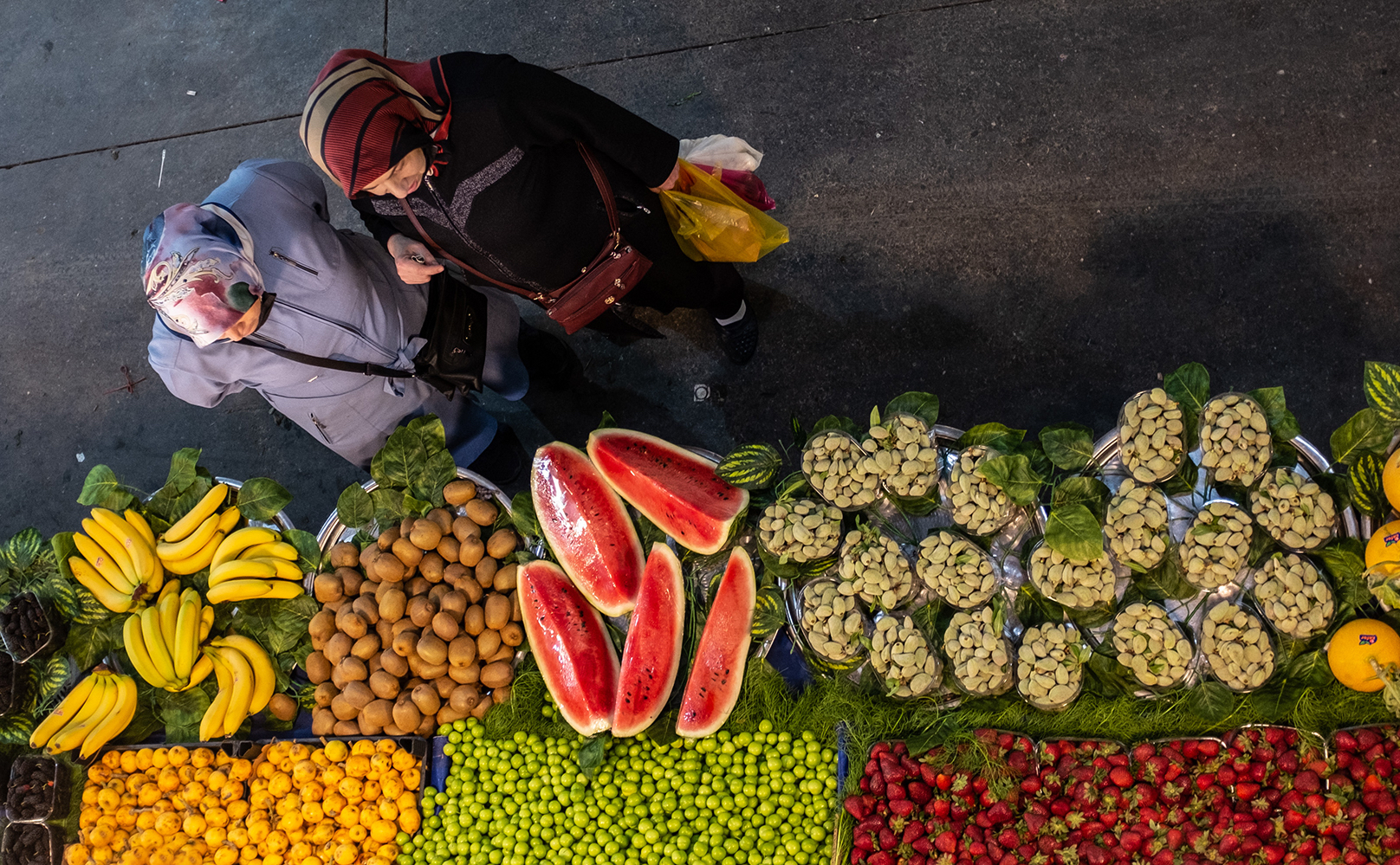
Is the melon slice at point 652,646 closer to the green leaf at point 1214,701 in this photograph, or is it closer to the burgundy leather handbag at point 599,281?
the burgundy leather handbag at point 599,281

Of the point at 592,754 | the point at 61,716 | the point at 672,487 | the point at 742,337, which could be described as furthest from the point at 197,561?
the point at 742,337

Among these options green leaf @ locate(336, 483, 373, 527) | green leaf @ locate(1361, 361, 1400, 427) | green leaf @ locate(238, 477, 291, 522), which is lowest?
green leaf @ locate(238, 477, 291, 522)

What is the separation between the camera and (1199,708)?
1.90m

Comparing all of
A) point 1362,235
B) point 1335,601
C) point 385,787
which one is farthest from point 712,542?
point 1362,235

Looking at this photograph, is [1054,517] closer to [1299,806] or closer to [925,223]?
[1299,806]

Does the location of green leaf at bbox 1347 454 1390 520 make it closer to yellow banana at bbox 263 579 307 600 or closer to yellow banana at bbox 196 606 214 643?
yellow banana at bbox 263 579 307 600

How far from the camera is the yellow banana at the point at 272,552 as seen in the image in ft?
8.08

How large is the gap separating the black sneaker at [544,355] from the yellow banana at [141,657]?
1.45 meters

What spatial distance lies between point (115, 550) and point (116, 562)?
0.12 ft

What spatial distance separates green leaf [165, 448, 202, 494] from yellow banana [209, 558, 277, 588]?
1.03 feet

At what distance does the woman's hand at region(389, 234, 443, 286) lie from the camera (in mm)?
2244

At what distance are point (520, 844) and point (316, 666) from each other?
73cm

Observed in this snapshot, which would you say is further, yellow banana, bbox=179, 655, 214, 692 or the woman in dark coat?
yellow banana, bbox=179, 655, 214, 692

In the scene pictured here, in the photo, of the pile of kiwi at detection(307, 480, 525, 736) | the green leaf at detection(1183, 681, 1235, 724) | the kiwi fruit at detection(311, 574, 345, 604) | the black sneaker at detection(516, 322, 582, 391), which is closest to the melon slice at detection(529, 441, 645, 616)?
the pile of kiwi at detection(307, 480, 525, 736)
